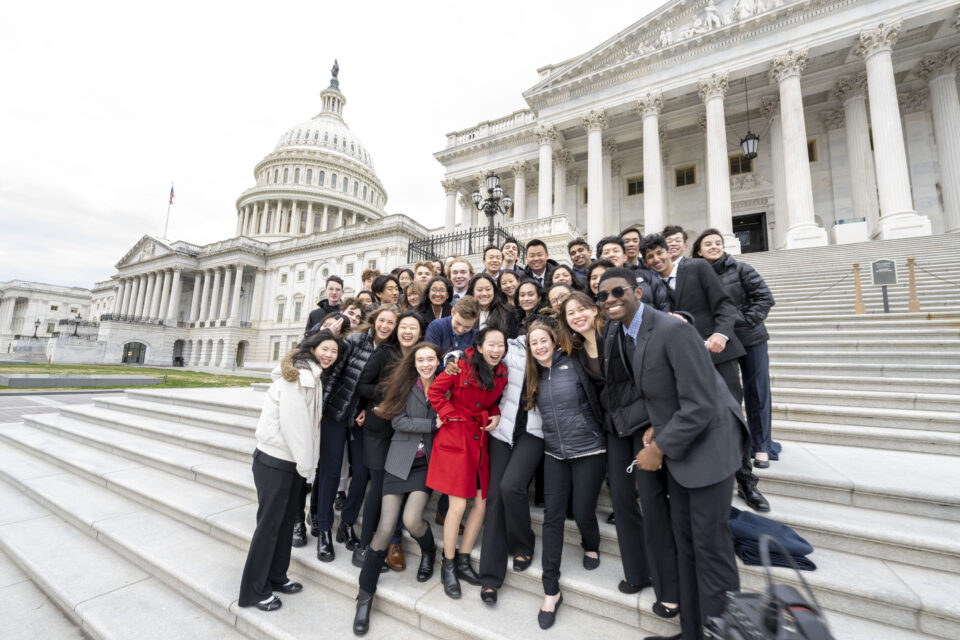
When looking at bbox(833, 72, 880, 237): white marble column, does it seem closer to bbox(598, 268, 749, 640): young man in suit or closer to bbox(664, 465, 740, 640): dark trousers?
bbox(598, 268, 749, 640): young man in suit

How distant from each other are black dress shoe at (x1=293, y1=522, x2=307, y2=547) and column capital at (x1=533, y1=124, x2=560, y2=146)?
2265cm

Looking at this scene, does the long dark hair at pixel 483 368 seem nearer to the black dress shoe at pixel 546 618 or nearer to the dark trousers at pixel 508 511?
the dark trousers at pixel 508 511

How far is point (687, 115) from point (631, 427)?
24.4m

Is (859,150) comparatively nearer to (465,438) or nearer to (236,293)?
(465,438)

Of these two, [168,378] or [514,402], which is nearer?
[514,402]

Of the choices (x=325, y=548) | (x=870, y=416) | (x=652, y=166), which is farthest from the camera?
(x=652, y=166)

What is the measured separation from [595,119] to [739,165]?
8.80 meters

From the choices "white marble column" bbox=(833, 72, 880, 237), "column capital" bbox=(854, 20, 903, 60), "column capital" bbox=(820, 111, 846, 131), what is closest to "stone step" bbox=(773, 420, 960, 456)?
"white marble column" bbox=(833, 72, 880, 237)

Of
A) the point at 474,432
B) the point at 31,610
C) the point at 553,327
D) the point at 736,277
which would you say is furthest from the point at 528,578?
the point at 31,610

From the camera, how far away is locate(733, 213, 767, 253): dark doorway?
2067 cm

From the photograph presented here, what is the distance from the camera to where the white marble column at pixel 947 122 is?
15.1m

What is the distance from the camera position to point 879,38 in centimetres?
1477

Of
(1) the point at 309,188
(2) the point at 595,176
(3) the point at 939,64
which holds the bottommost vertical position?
(2) the point at 595,176

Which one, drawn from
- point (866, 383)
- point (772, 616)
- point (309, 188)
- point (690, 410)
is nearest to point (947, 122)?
point (866, 383)
